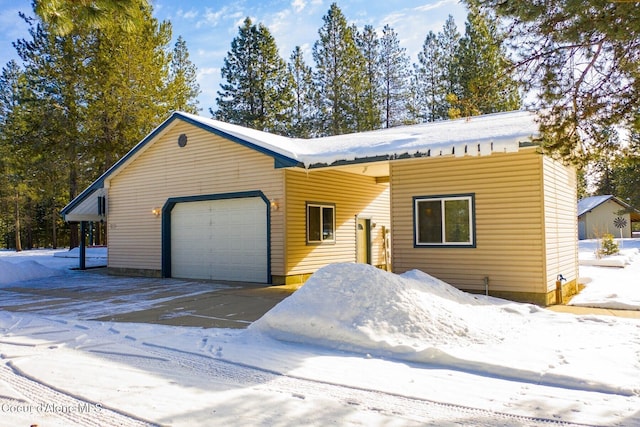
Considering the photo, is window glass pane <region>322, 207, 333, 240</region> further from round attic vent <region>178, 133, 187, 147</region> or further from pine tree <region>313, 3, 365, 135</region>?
pine tree <region>313, 3, 365, 135</region>

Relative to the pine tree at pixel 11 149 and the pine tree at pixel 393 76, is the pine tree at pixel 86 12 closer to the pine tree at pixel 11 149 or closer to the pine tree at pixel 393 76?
the pine tree at pixel 11 149

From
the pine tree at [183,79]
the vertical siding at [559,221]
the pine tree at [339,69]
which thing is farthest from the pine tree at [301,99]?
the vertical siding at [559,221]

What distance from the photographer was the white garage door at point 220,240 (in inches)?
509

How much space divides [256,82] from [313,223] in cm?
2033

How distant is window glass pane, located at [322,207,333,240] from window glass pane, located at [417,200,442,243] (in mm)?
3679

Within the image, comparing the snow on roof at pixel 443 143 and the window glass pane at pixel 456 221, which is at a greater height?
the snow on roof at pixel 443 143

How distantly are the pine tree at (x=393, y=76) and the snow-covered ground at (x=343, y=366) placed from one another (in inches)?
961

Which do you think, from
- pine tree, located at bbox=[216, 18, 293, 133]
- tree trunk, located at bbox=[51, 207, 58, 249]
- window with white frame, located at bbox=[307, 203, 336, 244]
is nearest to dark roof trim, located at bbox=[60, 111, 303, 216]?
window with white frame, located at bbox=[307, 203, 336, 244]

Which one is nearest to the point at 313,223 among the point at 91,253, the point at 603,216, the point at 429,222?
the point at 429,222

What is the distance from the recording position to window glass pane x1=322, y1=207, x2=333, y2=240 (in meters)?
13.5

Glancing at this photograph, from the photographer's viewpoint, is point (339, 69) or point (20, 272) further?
point (339, 69)

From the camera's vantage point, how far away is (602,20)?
509 centimetres

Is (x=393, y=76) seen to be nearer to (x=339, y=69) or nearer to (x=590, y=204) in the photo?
(x=339, y=69)

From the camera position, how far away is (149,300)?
397 inches
